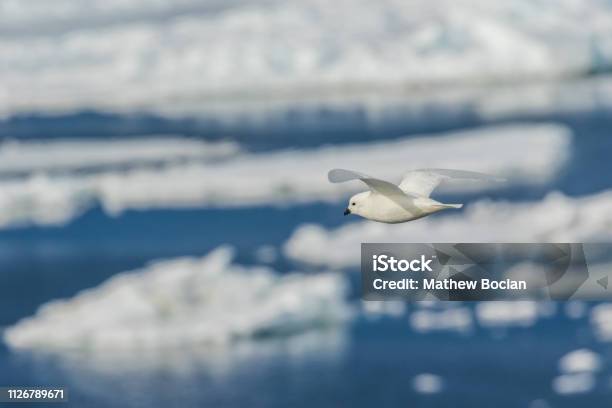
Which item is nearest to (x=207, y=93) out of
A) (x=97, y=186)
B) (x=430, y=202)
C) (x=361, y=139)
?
(x=361, y=139)

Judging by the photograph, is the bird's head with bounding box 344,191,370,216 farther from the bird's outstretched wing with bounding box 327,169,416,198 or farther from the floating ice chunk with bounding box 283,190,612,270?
the floating ice chunk with bounding box 283,190,612,270

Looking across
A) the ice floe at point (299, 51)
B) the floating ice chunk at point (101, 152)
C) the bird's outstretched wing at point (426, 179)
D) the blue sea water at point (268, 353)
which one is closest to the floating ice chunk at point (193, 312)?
the blue sea water at point (268, 353)

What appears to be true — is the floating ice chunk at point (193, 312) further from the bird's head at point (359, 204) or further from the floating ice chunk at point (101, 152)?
the bird's head at point (359, 204)

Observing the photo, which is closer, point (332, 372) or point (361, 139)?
point (332, 372)

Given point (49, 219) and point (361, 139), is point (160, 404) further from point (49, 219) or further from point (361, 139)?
point (361, 139)

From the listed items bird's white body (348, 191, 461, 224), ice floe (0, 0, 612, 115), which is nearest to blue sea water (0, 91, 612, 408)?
ice floe (0, 0, 612, 115)

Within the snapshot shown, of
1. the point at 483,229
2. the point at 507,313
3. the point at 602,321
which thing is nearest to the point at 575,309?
the point at 602,321
